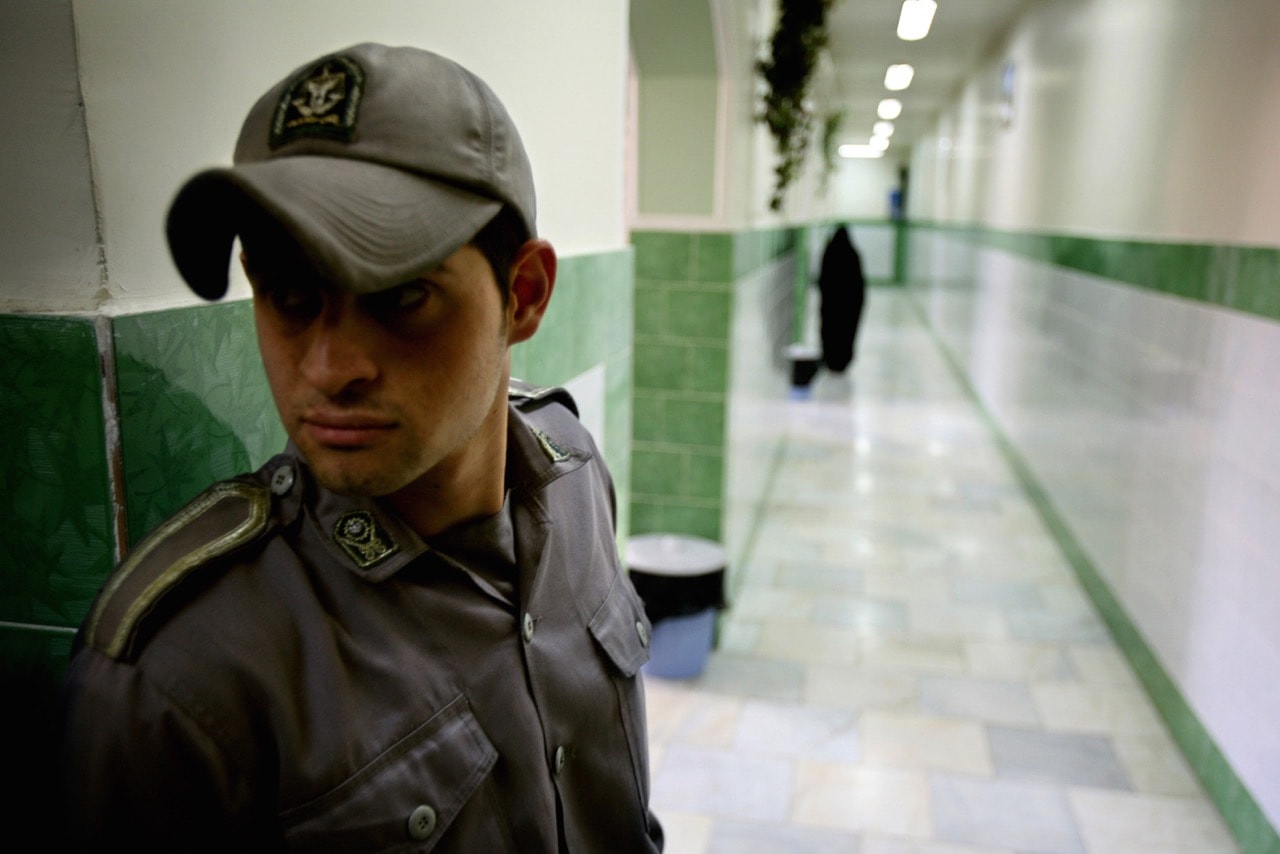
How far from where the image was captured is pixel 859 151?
64.0 feet

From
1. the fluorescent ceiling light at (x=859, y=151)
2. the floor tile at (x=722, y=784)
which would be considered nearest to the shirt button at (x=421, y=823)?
the floor tile at (x=722, y=784)

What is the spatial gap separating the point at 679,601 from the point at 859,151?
17.8m

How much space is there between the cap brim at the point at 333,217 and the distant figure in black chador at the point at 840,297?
8116mm

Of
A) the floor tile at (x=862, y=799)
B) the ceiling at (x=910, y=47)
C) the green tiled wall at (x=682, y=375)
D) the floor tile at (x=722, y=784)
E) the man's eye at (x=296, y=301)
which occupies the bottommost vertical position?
the floor tile at (x=722, y=784)

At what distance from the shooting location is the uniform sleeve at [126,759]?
64cm

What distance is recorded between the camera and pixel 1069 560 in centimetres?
482

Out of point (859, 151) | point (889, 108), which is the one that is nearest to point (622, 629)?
point (889, 108)

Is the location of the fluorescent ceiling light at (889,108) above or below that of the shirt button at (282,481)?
above

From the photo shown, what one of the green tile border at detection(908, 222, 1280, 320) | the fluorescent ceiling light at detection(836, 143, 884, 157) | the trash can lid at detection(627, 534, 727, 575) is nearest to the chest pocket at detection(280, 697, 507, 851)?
the green tile border at detection(908, 222, 1280, 320)

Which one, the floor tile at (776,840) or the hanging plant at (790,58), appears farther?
the hanging plant at (790,58)

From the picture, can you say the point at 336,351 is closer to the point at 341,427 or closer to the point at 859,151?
the point at 341,427

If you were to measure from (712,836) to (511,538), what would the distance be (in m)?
2.04

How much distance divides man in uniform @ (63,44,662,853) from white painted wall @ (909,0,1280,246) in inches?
101

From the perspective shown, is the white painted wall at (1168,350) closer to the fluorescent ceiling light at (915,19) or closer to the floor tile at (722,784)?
the fluorescent ceiling light at (915,19)
